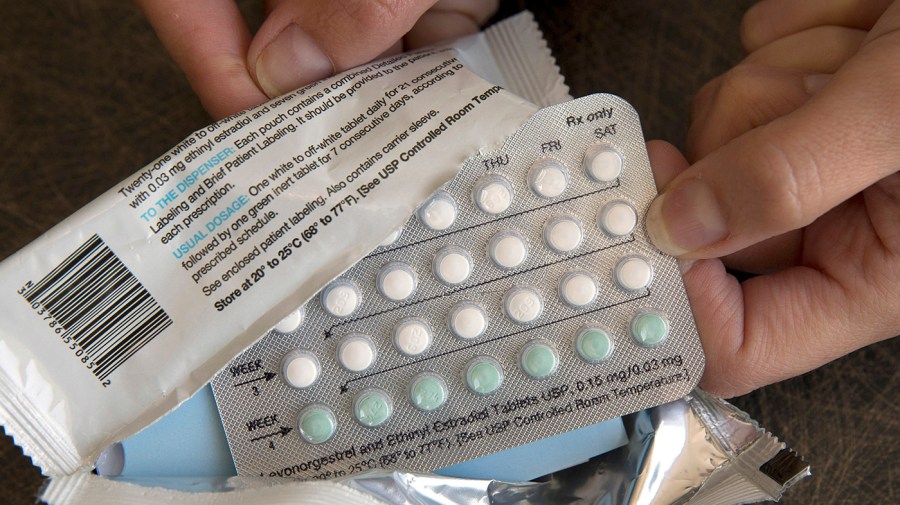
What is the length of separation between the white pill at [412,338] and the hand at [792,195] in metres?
0.16

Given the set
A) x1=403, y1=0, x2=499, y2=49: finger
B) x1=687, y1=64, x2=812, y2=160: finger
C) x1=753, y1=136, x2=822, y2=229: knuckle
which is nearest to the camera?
x1=753, y1=136, x2=822, y2=229: knuckle

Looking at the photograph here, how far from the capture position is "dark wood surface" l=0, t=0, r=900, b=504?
1.89ft

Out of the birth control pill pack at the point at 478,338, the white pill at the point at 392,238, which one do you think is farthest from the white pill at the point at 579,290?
the white pill at the point at 392,238

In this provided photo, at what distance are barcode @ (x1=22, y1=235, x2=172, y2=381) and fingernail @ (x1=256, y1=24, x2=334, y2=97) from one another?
0.16m

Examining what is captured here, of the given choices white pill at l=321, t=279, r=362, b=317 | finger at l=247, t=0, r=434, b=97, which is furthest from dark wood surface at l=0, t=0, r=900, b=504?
white pill at l=321, t=279, r=362, b=317

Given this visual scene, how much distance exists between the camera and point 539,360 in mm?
421

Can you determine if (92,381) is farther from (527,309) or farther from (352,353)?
(527,309)

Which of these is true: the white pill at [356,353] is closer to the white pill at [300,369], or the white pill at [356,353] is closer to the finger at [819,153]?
the white pill at [300,369]

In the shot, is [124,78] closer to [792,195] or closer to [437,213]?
[437,213]

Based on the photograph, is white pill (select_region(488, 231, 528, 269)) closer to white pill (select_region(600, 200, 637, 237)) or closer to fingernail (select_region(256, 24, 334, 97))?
white pill (select_region(600, 200, 637, 237))

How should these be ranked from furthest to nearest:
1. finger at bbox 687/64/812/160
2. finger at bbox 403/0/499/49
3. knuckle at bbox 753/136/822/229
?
finger at bbox 403/0/499/49
finger at bbox 687/64/812/160
knuckle at bbox 753/136/822/229

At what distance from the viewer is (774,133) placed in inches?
14.5

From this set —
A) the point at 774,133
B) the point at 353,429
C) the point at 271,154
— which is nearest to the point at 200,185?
the point at 271,154

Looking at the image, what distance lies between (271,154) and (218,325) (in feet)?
0.34
